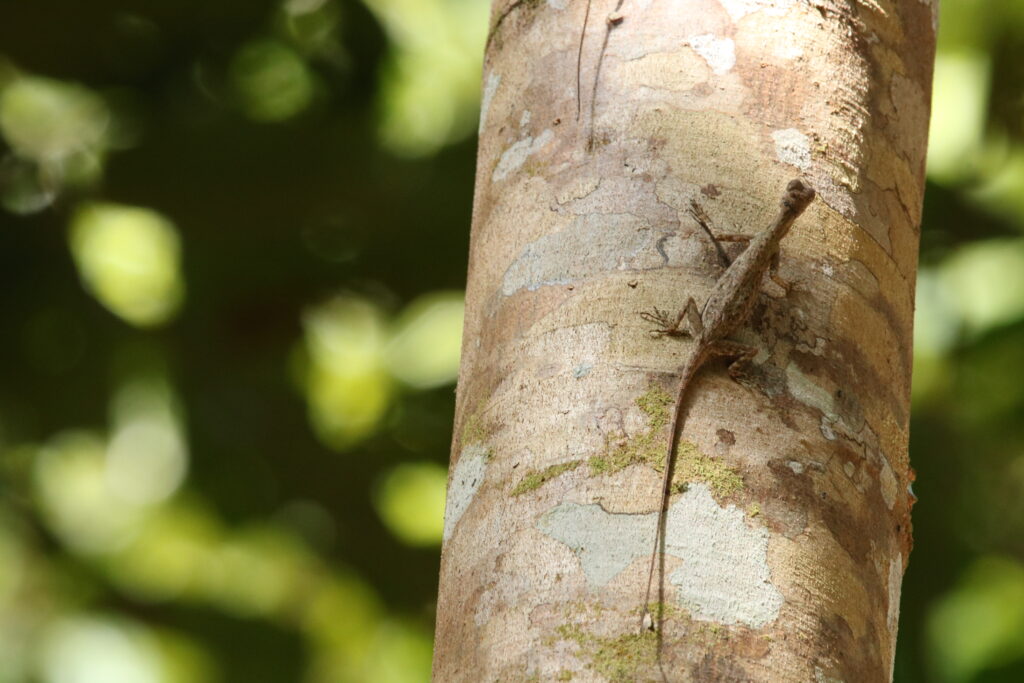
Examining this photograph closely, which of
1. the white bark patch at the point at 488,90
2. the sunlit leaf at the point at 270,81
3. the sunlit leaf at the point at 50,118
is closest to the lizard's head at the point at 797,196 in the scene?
the white bark patch at the point at 488,90

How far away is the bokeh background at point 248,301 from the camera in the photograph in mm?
5965

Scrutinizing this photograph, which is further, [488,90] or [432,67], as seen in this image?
[432,67]

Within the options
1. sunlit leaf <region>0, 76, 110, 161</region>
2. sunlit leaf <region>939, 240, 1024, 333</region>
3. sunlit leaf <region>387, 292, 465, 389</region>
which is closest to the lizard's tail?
sunlit leaf <region>939, 240, 1024, 333</region>

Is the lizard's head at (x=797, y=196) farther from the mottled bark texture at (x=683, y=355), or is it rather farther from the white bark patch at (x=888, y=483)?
the white bark patch at (x=888, y=483)

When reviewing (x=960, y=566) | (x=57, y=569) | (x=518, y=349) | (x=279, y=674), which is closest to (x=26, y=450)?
(x=57, y=569)

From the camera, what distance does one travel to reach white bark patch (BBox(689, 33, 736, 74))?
2445mm

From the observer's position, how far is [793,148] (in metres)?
2.40

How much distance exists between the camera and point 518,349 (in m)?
2.28

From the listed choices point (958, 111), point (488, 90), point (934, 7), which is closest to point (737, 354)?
point (488, 90)

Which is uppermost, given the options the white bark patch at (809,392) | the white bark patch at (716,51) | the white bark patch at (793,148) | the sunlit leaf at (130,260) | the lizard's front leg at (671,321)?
the sunlit leaf at (130,260)

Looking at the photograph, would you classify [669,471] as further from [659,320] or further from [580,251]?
[580,251]

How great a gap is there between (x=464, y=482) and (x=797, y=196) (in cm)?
78

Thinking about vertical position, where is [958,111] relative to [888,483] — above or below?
above

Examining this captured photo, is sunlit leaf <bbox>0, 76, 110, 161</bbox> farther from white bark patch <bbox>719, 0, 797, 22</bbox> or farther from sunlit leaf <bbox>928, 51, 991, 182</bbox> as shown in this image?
white bark patch <bbox>719, 0, 797, 22</bbox>
